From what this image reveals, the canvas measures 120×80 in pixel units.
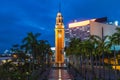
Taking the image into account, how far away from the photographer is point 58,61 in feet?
640

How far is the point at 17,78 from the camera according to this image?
124ft

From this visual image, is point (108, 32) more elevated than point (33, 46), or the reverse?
point (108, 32)

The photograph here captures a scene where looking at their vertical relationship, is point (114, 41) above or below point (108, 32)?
below

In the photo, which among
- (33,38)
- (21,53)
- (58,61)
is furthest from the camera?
(58,61)

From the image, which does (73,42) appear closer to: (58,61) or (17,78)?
(17,78)

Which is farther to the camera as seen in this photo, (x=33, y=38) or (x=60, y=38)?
(x=60, y=38)

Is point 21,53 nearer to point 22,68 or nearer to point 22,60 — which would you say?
point 22,60

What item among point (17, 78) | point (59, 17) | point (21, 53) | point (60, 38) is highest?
point (59, 17)

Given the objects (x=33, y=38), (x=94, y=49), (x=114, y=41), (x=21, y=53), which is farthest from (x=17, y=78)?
(x=21, y=53)

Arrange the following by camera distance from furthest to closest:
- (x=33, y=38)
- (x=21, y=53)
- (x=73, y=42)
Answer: (x=73, y=42) < (x=21, y=53) < (x=33, y=38)

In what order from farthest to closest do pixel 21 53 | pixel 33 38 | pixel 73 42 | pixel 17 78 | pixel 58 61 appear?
pixel 58 61
pixel 73 42
pixel 21 53
pixel 33 38
pixel 17 78

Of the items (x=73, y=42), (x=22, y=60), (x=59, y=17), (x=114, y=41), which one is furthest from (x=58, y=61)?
(x=114, y=41)

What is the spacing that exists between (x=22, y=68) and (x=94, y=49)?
16795 mm

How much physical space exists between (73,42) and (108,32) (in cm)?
9872
